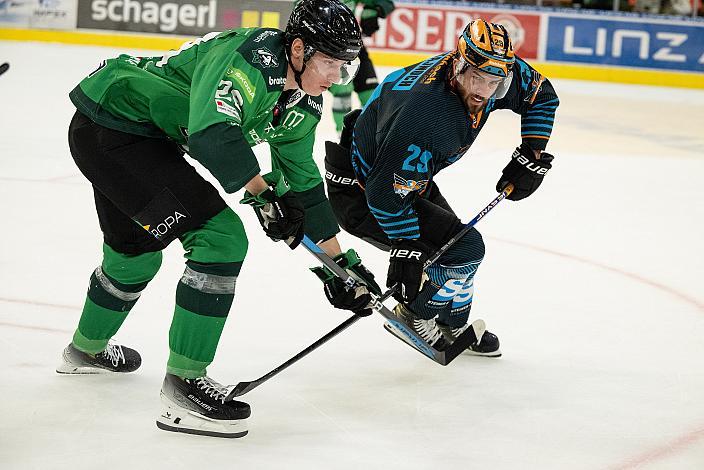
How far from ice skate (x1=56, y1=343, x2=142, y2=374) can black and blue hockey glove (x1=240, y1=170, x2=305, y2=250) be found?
0.76 m

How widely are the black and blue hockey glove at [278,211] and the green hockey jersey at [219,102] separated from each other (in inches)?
3.1

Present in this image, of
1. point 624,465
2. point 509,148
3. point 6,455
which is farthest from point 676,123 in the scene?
point 6,455

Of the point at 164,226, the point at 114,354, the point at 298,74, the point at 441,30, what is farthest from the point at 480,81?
the point at 441,30

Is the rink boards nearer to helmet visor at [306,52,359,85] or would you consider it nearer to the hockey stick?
the hockey stick

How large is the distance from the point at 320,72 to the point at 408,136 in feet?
1.47

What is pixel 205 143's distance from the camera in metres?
2.27

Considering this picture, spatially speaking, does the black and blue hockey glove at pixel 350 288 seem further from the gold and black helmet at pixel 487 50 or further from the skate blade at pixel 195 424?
the gold and black helmet at pixel 487 50

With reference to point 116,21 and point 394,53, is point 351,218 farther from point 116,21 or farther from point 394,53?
point 116,21

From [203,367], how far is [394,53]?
8973 millimetres

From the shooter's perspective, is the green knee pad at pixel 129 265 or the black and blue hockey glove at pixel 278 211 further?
the green knee pad at pixel 129 265

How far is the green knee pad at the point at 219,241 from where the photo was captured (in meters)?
2.41

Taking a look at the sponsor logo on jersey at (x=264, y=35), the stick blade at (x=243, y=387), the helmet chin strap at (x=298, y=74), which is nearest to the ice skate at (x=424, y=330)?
the stick blade at (x=243, y=387)

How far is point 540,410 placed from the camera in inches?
110

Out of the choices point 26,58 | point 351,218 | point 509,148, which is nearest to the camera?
point 351,218
